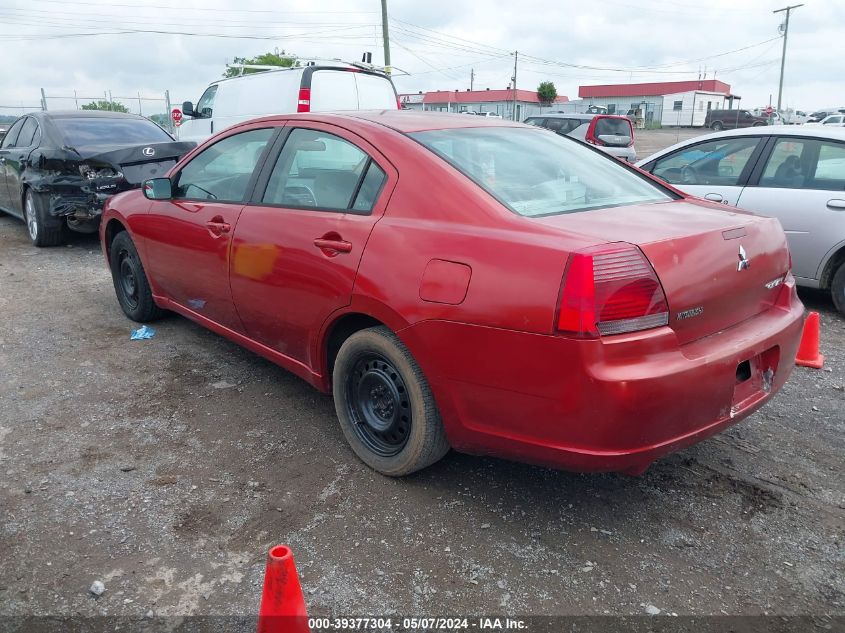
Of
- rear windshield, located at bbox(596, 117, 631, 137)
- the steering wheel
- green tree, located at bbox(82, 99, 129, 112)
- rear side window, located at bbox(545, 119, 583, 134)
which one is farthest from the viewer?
green tree, located at bbox(82, 99, 129, 112)

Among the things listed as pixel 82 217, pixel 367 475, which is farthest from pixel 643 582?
pixel 82 217

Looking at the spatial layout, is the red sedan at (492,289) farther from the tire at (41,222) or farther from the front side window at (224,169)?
the tire at (41,222)

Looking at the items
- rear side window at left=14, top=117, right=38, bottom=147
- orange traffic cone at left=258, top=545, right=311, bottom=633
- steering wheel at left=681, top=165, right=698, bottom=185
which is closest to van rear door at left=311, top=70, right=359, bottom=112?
rear side window at left=14, top=117, right=38, bottom=147

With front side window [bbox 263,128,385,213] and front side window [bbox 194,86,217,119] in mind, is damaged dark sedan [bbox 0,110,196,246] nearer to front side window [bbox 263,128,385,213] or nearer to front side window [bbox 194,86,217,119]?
front side window [bbox 194,86,217,119]

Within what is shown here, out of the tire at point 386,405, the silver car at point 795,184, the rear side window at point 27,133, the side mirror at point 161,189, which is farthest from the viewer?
the rear side window at point 27,133

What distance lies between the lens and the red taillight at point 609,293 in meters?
2.28

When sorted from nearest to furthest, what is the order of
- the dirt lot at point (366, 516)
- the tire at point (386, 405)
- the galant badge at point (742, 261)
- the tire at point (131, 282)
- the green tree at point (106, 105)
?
the dirt lot at point (366, 516), the galant badge at point (742, 261), the tire at point (386, 405), the tire at point (131, 282), the green tree at point (106, 105)

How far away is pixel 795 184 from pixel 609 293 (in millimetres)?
4238

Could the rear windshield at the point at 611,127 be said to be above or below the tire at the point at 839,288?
above

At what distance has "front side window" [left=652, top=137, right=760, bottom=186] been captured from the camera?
5.96 meters

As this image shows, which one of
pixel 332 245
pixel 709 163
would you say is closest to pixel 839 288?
pixel 709 163

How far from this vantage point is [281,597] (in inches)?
76.9

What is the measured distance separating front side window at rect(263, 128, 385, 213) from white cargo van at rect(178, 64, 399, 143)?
6.44 metres

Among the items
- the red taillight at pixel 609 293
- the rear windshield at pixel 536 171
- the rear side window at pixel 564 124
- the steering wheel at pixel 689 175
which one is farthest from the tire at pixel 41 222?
the rear side window at pixel 564 124
